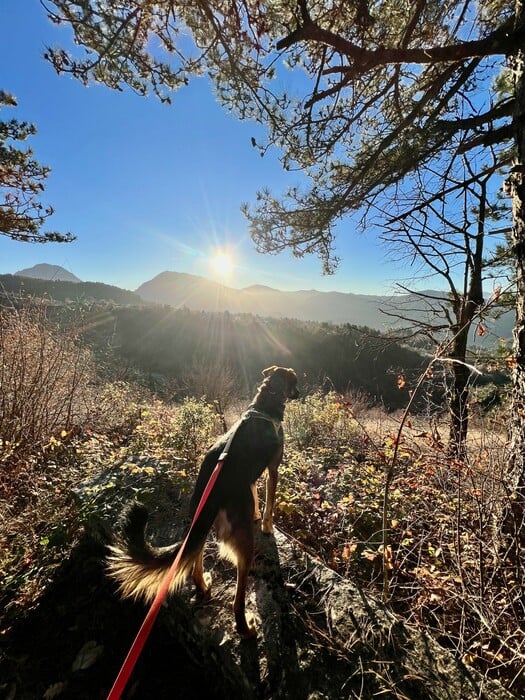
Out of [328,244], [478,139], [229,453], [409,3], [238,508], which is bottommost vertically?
[238,508]

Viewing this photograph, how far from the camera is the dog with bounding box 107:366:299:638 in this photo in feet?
5.72

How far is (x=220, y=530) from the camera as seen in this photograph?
6.77ft

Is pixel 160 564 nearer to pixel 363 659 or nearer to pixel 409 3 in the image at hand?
pixel 363 659

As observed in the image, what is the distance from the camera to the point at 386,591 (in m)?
2.18

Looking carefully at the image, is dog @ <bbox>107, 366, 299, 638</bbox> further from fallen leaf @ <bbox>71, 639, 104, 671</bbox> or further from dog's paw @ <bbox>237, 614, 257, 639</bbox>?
fallen leaf @ <bbox>71, 639, 104, 671</bbox>

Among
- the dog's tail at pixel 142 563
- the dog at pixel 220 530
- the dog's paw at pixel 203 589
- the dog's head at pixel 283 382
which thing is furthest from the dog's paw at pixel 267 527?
the dog's head at pixel 283 382

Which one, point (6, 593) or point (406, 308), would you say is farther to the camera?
point (406, 308)

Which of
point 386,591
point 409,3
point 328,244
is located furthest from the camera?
point 328,244

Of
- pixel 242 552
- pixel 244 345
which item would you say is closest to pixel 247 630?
pixel 242 552

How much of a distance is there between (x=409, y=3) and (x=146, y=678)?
Answer: 6.57m

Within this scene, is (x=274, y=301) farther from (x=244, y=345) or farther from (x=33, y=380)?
(x=33, y=380)

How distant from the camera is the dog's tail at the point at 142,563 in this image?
1.72 meters

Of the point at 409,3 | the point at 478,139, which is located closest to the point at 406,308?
the point at 478,139

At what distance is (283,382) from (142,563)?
7.34 ft
